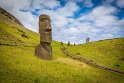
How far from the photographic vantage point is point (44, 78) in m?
24.1

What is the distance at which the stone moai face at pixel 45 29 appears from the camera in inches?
1499

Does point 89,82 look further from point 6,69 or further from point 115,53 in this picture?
point 115,53

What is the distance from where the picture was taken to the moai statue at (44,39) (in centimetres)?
3641

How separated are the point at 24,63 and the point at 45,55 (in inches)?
321

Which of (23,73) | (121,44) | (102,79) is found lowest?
(102,79)

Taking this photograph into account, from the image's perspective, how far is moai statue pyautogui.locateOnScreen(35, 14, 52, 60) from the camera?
1433 inches

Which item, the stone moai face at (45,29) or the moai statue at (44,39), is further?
the stone moai face at (45,29)

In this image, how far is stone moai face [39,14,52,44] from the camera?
38.1 metres

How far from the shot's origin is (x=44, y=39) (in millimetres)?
37875

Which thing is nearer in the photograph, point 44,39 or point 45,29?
point 44,39

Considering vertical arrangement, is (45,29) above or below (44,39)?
above

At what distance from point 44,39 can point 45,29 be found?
2123 mm

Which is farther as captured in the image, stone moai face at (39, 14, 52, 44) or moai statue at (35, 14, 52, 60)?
stone moai face at (39, 14, 52, 44)

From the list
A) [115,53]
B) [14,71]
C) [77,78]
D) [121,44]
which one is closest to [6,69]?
[14,71]
